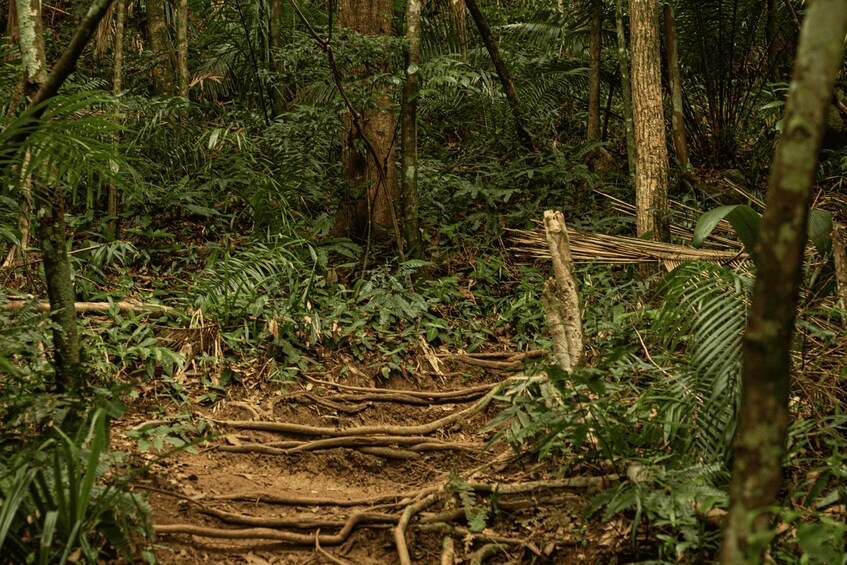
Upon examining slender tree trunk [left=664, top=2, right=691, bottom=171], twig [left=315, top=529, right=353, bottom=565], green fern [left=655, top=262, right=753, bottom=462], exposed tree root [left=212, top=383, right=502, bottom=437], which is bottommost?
twig [left=315, top=529, right=353, bottom=565]

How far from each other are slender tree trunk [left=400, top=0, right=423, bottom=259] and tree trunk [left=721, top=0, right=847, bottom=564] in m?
4.32

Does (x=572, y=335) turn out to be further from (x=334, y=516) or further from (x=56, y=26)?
(x=56, y=26)

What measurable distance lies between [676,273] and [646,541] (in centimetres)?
132

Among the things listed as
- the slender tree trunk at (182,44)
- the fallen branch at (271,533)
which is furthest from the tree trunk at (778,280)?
the slender tree trunk at (182,44)

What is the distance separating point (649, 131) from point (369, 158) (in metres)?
2.35

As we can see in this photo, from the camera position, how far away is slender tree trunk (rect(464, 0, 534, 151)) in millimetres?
7500

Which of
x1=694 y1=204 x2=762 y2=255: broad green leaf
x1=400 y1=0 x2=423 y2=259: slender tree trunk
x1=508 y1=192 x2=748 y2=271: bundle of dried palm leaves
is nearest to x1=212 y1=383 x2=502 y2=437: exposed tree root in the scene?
x1=508 y1=192 x2=748 y2=271: bundle of dried palm leaves

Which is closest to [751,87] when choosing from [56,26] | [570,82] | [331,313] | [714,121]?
[714,121]

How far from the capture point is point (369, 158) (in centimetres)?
650

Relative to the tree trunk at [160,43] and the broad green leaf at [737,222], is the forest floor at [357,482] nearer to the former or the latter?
the broad green leaf at [737,222]

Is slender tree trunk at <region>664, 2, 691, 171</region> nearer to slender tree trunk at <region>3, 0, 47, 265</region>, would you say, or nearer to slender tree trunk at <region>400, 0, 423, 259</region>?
slender tree trunk at <region>400, 0, 423, 259</region>

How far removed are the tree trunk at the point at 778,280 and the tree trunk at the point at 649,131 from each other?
14.3 ft

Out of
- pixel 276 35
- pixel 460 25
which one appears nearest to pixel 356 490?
pixel 276 35

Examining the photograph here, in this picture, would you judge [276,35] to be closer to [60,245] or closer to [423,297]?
[423,297]
